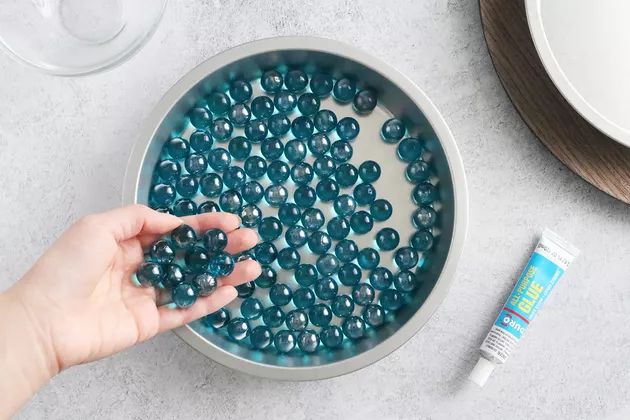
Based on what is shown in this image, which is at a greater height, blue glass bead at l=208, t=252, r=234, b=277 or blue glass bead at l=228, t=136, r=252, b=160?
blue glass bead at l=228, t=136, r=252, b=160

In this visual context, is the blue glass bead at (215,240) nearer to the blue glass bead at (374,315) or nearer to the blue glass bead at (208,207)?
the blue glass bead at (208,207)

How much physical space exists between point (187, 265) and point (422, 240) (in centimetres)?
33

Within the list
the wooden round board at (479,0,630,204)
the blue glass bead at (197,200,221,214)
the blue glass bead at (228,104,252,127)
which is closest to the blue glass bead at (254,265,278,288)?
the blue glass bead at (197,200,221,214)

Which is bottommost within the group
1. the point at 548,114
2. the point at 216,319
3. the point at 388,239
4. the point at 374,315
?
the point at 216,319

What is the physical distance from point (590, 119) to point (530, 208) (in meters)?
0.15

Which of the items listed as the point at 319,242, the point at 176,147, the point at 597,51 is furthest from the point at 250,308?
the point at 597,51

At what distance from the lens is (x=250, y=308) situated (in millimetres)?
964

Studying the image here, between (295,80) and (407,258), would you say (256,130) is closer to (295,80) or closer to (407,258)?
(295,80)

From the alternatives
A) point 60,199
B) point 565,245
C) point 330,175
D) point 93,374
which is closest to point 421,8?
point 330,175

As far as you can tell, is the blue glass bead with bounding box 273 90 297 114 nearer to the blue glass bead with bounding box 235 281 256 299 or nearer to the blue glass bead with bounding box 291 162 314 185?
the blue glass bead with bounding box 291 162 314 185

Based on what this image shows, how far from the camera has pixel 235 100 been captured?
1001 mm

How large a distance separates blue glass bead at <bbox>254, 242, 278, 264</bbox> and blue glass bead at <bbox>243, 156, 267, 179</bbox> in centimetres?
10

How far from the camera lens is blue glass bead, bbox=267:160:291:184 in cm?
98

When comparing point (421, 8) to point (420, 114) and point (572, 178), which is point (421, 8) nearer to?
point (420, 114)
